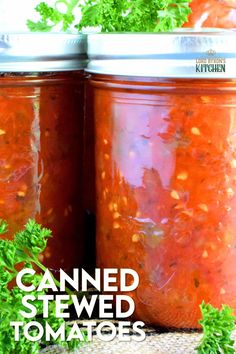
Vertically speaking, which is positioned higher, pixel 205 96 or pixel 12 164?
pixel 205 96

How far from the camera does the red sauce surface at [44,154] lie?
111 cm

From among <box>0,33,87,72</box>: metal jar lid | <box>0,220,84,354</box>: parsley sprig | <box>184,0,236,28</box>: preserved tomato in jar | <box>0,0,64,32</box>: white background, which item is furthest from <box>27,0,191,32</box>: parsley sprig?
<box>0,0,64,32</box>: white background

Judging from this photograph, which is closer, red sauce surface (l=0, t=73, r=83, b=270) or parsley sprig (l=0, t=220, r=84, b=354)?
parsley sprig (l=0, t=220, r=84, b=354)

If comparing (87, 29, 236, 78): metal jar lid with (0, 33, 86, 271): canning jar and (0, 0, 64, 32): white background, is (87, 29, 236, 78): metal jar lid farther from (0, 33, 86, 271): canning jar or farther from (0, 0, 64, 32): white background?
(0, 0, 64, 32): white background

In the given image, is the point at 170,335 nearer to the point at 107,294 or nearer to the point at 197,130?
the point at 107,294

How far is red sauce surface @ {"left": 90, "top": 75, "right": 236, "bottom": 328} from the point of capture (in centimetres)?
100

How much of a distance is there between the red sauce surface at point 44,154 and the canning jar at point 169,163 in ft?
0.25

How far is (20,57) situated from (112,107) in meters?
0.17

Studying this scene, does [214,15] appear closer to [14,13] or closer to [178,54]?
[178,54]

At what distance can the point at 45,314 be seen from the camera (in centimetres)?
95

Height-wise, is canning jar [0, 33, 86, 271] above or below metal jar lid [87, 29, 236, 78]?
below

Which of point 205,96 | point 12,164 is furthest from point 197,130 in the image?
point 12,164

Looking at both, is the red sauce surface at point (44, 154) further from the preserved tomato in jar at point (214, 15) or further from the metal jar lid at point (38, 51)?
the preserved tomato in jar at point (214, 15)

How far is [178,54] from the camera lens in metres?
0.98
